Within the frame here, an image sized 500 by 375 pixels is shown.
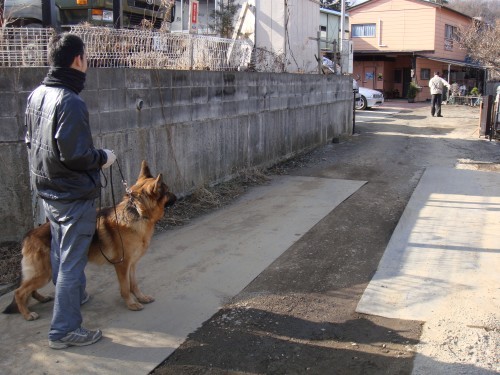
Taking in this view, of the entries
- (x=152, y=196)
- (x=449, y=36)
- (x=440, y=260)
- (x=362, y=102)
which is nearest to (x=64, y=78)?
(x=152, y=196)

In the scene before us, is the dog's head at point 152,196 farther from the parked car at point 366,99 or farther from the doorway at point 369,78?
the doorway at point 369,78

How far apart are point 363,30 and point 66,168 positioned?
3510 centimetres

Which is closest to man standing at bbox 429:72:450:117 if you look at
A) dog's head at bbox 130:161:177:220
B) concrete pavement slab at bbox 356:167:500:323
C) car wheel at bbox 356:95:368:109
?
car wheel at bbox 356:95:368:109

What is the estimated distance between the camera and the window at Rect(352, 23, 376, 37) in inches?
1376

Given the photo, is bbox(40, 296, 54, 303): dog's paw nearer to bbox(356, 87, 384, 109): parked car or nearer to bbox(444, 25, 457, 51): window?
bbox(356, 87, 384, 109): parked car

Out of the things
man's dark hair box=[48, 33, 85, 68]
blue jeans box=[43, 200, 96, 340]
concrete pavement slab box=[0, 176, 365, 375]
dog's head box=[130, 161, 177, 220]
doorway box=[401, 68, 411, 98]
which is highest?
doorway box=[401, 68, 411, 98]

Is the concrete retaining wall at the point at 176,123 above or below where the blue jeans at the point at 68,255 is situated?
above

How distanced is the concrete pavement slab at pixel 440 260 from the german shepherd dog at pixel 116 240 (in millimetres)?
1857

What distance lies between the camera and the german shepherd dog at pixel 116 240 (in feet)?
12.2

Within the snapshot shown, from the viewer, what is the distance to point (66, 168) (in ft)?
10.9

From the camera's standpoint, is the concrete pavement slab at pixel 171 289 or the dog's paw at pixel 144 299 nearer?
the concrete pavement slab at pixel 171 289

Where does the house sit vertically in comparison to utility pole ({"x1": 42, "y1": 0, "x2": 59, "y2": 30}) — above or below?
above

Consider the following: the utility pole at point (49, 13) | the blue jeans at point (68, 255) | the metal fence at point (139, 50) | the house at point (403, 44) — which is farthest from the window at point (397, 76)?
the blue jeans at point (68, 255)

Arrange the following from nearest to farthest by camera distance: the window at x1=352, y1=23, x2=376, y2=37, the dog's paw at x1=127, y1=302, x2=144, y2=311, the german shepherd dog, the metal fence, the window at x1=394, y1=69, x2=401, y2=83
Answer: the german shepherd dog
the dog's paw at x1=127, y1=302, x2=144, y2=311
the metal fence
the window at x1=352, y1=23, x2=376, y2=37
the window at x1=394, y1=69, x2=401, y2=83
